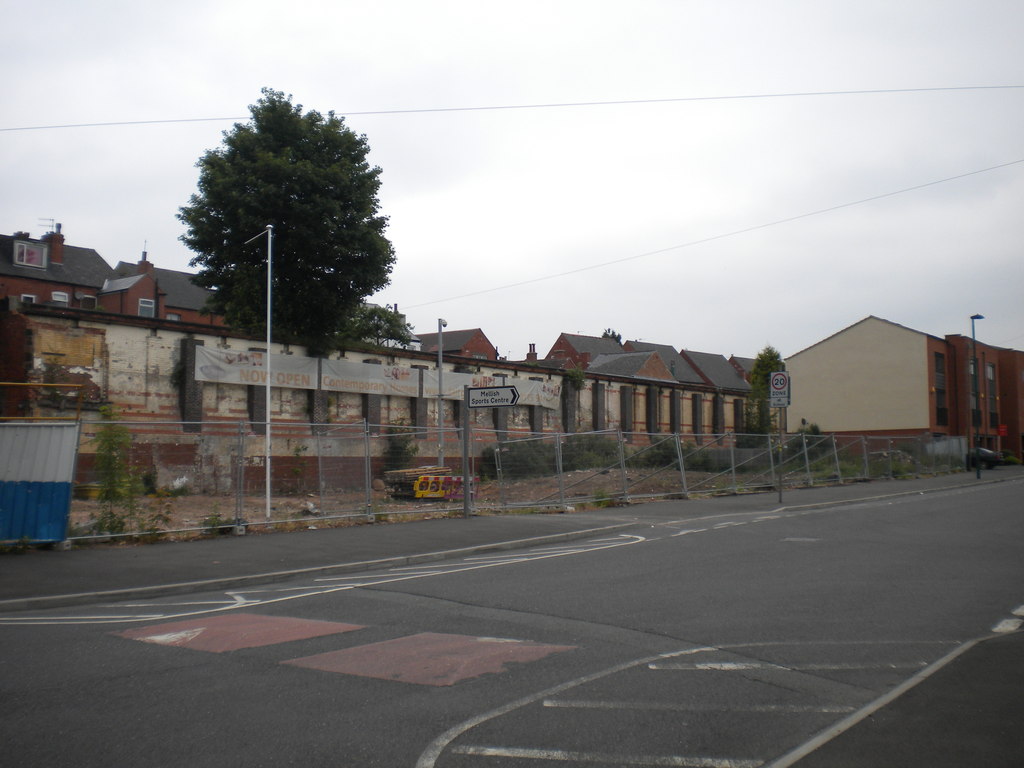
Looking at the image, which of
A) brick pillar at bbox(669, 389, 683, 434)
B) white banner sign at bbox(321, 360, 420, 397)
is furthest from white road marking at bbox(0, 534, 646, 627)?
brick pillar at bbox(669, 389, 683, 434)

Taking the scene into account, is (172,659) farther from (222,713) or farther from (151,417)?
(151,417)

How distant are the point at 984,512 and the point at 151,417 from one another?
1042 inches

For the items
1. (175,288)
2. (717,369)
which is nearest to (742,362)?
(717,369)

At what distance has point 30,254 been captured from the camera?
64188mm

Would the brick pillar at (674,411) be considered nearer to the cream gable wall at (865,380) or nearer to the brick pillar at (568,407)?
the brick pillar at (568,407)

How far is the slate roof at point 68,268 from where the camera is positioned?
207 feet

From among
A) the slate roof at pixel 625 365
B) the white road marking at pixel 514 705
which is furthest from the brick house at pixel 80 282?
the white road marking at pixel 514 705

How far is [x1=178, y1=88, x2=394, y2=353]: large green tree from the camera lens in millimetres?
34000

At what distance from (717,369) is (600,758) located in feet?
370

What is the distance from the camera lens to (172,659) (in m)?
7.14

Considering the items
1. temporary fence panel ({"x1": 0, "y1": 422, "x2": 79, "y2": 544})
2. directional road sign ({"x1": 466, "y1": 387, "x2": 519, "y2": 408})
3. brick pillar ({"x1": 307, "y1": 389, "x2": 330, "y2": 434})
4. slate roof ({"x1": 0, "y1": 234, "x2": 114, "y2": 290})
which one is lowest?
temporary fence panel ({"x1": 0, "y1": 422, "x2": 79, "y2": 544})

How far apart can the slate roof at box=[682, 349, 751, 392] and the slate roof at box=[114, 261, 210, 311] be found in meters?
60.5

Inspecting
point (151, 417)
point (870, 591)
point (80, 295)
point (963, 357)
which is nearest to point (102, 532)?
point (870, 591)

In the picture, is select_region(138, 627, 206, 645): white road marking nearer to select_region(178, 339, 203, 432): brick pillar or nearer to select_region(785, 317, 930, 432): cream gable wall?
select_region(178, 339, 203, 432): brick pillar
